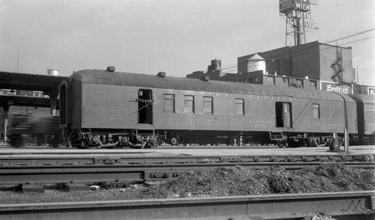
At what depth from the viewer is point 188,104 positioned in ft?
63.2

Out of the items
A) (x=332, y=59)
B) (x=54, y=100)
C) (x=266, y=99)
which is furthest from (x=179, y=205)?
(x=332, y=59)

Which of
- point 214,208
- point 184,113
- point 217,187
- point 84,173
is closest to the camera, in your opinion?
point 214,208

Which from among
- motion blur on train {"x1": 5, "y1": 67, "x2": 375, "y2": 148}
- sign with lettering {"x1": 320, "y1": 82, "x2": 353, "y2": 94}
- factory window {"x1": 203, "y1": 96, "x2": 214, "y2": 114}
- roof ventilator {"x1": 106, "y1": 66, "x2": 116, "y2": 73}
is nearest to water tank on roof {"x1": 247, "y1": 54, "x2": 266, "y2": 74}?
sign with lettering {"x1": 320, "y1": 82, "x2": 353, "y2": 94}

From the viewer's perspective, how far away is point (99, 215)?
4.86m

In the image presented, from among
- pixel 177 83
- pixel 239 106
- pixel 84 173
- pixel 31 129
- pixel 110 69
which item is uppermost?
pixel 110 69

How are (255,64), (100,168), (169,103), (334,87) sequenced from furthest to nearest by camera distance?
(255,64)
(334,87)
(169,103)
(100,168)

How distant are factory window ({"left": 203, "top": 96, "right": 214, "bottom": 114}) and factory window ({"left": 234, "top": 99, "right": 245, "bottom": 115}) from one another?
1.54 meters

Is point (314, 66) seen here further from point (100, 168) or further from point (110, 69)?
point (100, 168)

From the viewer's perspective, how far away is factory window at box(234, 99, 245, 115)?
2070 cm

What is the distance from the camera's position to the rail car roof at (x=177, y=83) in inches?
692

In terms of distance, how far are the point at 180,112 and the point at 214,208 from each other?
539 inches

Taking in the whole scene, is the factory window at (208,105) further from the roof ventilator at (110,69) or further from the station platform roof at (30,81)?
the station platform roof at (30,81)

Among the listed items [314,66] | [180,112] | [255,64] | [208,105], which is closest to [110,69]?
[180,112]

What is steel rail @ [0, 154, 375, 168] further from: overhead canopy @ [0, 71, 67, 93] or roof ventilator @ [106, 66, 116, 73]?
overhead canopy @ [0, 71, 67, 93]
